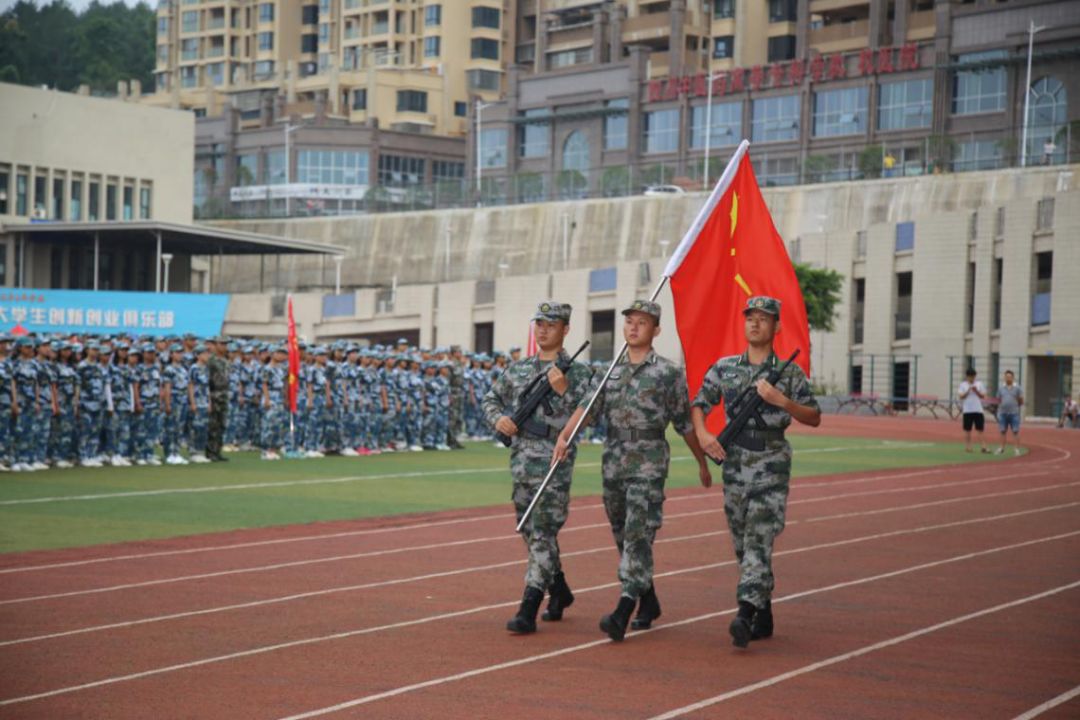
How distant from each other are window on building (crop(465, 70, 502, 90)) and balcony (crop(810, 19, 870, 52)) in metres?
30.1

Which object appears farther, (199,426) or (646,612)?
(199,426)

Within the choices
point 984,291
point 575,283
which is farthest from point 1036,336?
point 575,283

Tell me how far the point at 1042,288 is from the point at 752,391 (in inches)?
1852

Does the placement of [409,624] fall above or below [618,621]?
below

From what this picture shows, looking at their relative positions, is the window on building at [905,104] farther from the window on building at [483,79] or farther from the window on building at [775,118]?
the window on building at [483,79]

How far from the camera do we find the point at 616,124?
290 feet

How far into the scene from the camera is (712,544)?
15617 millimetres

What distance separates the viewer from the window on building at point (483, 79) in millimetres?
108750

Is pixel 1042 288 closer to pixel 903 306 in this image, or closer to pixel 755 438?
pixel 903 306

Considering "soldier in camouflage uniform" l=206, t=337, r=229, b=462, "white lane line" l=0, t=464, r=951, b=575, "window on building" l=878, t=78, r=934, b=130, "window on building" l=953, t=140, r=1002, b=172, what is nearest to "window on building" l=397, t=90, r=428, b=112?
"window on building" l=878, t=78, r=934, b=130

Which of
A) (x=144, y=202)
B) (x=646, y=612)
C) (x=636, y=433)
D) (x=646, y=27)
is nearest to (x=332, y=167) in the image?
(x=646, y=27)

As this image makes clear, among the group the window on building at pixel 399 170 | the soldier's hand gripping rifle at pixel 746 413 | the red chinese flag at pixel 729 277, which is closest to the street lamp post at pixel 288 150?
the window on building at pixel 399 170

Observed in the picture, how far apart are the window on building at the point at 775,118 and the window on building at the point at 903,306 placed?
2156cm

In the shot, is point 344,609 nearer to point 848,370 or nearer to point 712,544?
point 712,544
